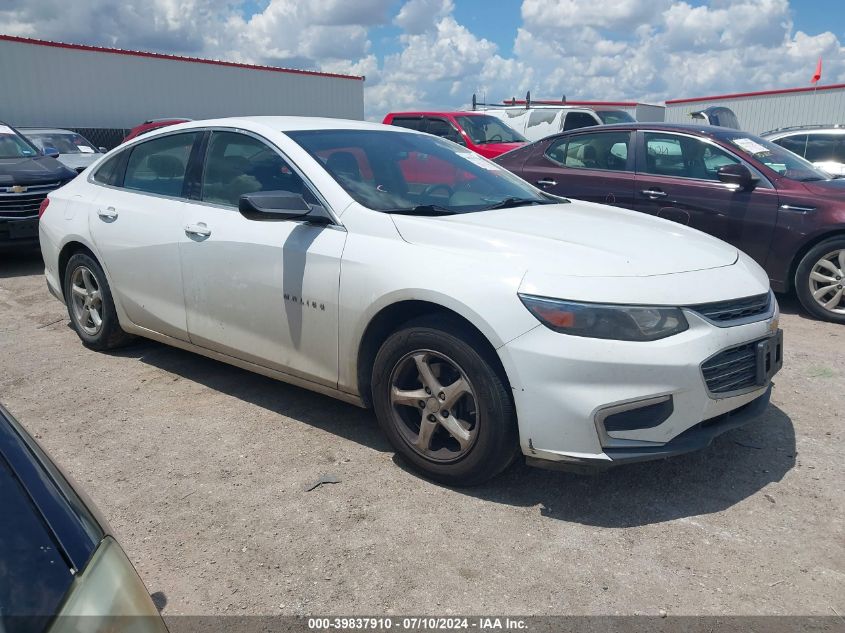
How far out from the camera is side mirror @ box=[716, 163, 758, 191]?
6.24 metres

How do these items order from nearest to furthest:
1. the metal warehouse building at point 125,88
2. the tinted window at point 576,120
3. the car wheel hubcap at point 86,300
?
the car wheel hubcap at point 86,300
the tinted window at point 576,120
the metal warehouse building at point 125,88

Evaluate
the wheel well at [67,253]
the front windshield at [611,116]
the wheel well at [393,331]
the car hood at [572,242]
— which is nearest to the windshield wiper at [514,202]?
the car hood at [572,242]

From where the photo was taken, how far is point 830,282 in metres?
6.00

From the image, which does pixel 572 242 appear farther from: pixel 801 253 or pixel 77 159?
pixel 77 159

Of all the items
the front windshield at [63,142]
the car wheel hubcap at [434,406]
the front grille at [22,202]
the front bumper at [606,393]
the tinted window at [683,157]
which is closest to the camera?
the front bumper at [606,393]

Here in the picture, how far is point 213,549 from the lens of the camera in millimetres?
2896

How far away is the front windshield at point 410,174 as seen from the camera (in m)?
3.76

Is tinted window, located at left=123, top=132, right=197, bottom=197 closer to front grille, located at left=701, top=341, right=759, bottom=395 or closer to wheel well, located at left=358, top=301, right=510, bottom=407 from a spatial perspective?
wheel well, located at left=358, top=301, right=510, bottom=407

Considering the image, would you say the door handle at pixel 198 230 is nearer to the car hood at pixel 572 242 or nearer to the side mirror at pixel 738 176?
the car hood at pixel 572 242

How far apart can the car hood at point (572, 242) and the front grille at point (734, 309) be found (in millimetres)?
204

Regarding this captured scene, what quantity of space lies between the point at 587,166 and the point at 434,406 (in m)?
4.75

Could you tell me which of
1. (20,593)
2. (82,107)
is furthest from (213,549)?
(82,107)

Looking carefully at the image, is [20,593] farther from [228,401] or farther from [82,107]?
[82,107]

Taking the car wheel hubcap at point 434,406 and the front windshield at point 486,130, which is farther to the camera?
the front windshield at point 486,130
